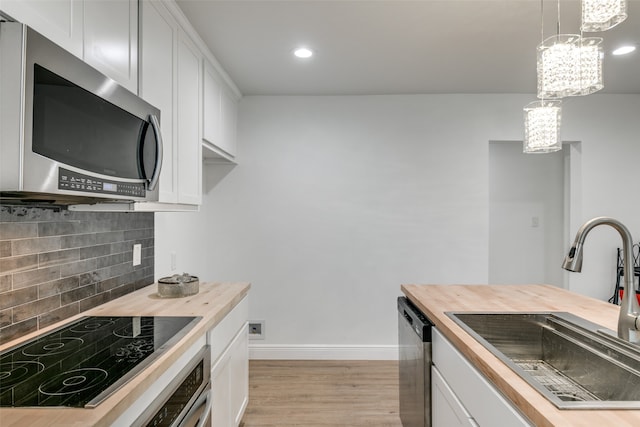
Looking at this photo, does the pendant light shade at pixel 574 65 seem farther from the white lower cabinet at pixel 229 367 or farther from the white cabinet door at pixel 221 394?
the white cabinet door at pixel 221 394

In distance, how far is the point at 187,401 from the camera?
1.37 meters

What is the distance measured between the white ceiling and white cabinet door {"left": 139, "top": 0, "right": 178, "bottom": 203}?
25cm

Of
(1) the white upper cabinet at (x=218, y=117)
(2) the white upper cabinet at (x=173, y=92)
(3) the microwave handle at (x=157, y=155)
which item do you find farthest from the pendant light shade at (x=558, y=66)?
(1) the white upper cabinet at (x=218, y=117)

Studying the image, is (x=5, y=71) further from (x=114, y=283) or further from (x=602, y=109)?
(x=602, y=109)

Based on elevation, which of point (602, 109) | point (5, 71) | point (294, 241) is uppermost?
point (602, 109)

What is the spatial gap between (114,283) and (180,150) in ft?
2.55

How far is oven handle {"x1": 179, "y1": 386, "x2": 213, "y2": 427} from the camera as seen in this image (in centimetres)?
139

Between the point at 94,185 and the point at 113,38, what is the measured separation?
65cm

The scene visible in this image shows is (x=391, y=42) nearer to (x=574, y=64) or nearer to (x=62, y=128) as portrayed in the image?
(x=574, y=64)

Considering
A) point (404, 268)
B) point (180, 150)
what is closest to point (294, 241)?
point (404, 268)

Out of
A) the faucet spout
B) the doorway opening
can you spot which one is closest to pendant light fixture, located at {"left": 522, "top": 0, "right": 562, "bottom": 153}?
the faucet spout

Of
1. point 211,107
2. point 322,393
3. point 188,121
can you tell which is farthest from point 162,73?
point 322,393

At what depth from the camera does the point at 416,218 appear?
3.63 meters

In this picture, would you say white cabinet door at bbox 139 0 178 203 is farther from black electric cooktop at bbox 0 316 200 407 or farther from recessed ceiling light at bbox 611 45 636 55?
recessed ceiling light at bbox 611 45 636 55
